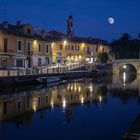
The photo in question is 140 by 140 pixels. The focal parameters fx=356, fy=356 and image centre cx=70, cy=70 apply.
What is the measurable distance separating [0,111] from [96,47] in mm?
65583

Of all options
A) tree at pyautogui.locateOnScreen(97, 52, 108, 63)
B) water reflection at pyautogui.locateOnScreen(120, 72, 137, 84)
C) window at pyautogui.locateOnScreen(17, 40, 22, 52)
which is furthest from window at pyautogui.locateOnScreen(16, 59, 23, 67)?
tree at pyautogui.locateOnScreen(97, 52, 108, 63)

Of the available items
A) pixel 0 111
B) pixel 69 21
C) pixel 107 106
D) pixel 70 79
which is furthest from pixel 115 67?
pixel 0 111

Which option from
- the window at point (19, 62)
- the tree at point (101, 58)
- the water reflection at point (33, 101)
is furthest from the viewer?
the tree at point (101, 58)

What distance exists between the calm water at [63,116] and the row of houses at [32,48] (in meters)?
17.3

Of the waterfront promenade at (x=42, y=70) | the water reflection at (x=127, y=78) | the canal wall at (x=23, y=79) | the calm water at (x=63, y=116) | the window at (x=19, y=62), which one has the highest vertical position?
the window at (x=19, y=62)

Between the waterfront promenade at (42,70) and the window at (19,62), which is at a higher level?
the window at (19,62)

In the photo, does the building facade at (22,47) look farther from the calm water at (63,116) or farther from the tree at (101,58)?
the tree at (101,58)

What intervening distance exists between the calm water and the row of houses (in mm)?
17312

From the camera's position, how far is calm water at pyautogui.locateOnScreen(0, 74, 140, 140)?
834 inches

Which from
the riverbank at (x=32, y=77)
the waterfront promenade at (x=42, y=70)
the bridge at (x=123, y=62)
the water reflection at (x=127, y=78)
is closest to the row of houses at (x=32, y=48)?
the waterfront promenade at (x=42, y=70)

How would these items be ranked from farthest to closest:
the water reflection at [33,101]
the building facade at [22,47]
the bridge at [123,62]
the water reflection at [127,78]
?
1. the bridge at [123,62]
2. the water reflection at [127,78]
3. the building facade at [22,47]
4. the water reflection at [33,101]

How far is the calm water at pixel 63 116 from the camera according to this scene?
21188 millimetres

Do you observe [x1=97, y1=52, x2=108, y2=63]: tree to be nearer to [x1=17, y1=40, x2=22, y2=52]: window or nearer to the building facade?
the building facade

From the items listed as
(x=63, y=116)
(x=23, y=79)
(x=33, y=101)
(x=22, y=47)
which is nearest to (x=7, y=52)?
(x=22, y=47)
